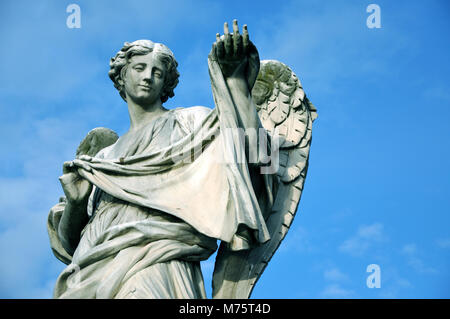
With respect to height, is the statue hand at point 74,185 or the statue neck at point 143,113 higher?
the statue neck at point 143,113

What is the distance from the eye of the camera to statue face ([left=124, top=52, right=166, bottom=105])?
42.0ft

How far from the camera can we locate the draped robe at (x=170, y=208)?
11.3 m

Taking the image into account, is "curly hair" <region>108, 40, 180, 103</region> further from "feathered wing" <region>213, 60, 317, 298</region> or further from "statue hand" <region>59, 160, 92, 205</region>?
"statue hand" <region>59, 160, 92, 205</region>

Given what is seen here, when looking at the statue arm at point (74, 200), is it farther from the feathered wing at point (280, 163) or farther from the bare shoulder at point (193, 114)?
the feathered wing at point (280, 163)

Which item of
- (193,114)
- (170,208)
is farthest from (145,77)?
(170,208)

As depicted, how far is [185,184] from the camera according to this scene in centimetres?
1194

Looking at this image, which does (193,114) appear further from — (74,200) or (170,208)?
(74,200)

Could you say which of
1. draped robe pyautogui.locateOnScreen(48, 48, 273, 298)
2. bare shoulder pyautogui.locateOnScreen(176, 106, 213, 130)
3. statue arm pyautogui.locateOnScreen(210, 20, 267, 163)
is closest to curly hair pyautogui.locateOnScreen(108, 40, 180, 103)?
bare shoulder pyautogui.locateOnScreen(176, 106, 213, 130)

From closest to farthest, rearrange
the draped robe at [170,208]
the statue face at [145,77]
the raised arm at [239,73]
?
the draped robe at [170,208] < the raised arm at [239,73] < the statue face at [145,77]

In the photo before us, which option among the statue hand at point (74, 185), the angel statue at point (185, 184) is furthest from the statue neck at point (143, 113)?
the statue hand at point (74, 185)

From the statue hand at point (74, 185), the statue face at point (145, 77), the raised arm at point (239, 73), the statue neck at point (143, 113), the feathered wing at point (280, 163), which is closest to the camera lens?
the raised arm at point (239, 73)

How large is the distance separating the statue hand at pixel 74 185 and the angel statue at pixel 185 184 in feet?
0.04
